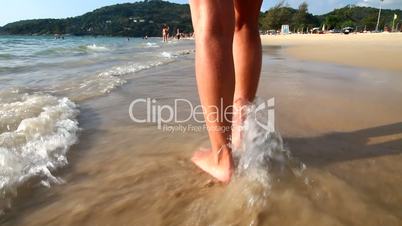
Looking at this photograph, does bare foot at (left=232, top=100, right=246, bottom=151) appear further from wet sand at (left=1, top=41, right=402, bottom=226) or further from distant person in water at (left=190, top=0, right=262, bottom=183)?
wet sand at (left=1, top=41, right=402, bottom=226)

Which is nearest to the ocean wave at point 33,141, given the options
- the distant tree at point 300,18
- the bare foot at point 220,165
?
the bare foot at point 220,165

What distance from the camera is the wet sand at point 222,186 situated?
3.59 feet

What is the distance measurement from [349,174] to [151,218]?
0.73 meters

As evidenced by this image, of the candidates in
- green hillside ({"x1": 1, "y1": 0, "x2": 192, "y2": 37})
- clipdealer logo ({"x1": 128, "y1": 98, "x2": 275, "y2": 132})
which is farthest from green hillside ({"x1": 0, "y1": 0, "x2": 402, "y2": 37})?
clipdealer logo ({"x1": 128, "y1": 98, "x2": 275, "y2": 132})

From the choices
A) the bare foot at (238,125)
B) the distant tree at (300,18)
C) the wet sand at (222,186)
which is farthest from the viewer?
the distant tree at (300,18)

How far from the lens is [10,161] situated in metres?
1.48

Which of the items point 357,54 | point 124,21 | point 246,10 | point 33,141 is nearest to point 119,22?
point 124,21

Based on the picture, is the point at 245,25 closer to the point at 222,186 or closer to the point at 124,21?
the point at 222,186

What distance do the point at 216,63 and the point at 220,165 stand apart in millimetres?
378

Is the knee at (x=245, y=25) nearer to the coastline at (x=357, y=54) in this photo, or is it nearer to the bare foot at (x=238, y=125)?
the bare foot at (x=238, y=125)

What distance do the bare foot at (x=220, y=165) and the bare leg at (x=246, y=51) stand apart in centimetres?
33

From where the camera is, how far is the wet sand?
109 cm

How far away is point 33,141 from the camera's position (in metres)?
1.77

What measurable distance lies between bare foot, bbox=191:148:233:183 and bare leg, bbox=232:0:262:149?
1.09 feet
